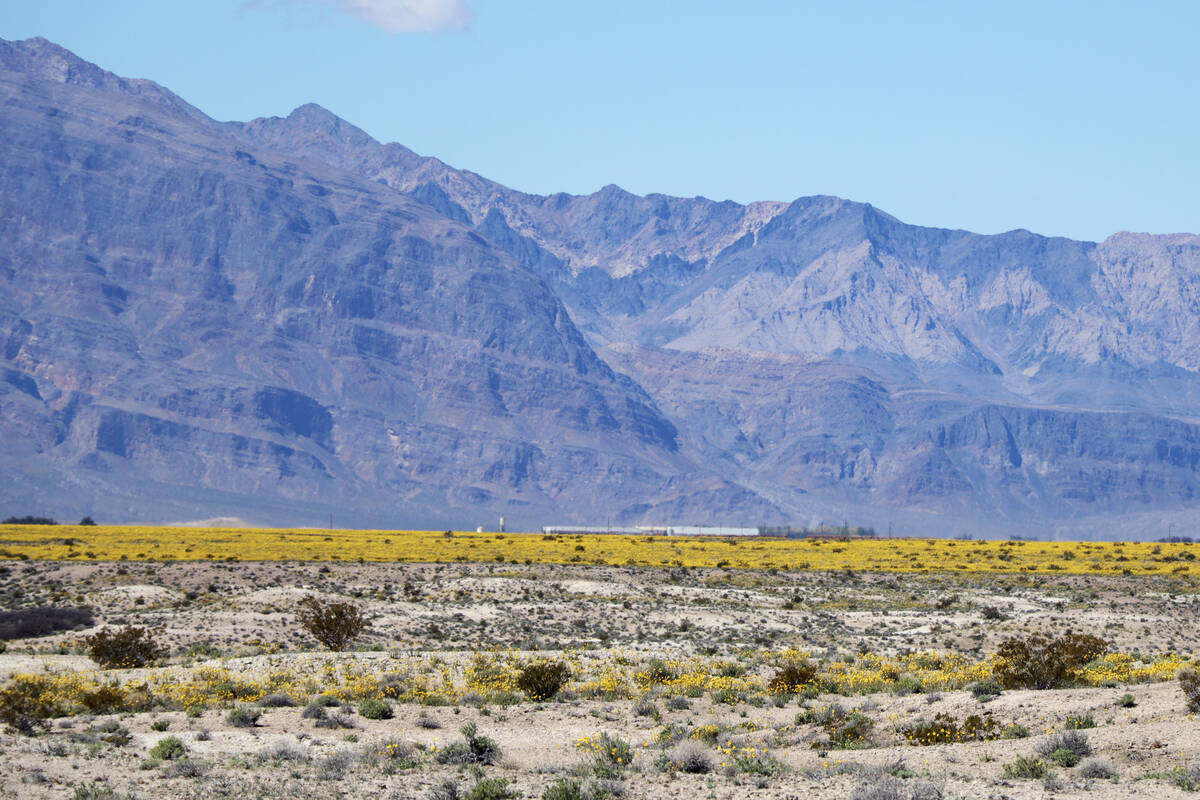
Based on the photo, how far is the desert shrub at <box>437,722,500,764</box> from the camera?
888 inches

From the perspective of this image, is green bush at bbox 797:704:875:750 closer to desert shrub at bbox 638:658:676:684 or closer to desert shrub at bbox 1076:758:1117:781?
desert shrub at bbox 1076:758:1117:781

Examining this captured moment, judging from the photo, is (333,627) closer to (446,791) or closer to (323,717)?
(323,717)

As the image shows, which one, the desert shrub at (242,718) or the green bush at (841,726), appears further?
the desert shrub at (242,718)

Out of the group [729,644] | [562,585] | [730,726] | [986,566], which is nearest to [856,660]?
[729,644]

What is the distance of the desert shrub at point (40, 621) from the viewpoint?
40.1 m

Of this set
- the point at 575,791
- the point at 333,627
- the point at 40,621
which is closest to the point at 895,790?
the point at 575,791

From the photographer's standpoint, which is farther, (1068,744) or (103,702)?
(103,702)

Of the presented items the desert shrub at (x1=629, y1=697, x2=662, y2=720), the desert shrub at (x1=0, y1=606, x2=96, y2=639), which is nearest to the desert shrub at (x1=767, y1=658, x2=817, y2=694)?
the desert shrub at (x1=629, y1=697, x2=662, y2=720)

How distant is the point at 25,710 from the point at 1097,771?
15671 millimetres

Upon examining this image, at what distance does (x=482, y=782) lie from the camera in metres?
20.3

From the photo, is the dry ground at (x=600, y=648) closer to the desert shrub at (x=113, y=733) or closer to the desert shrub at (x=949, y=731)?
the desert shrub at (x=113, y=733)

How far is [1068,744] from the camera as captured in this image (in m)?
21.6

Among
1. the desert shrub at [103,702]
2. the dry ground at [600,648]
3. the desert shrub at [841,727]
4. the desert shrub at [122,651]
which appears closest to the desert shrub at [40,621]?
the dry ground at [600,648]

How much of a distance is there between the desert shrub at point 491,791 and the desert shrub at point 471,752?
6.78 feet
